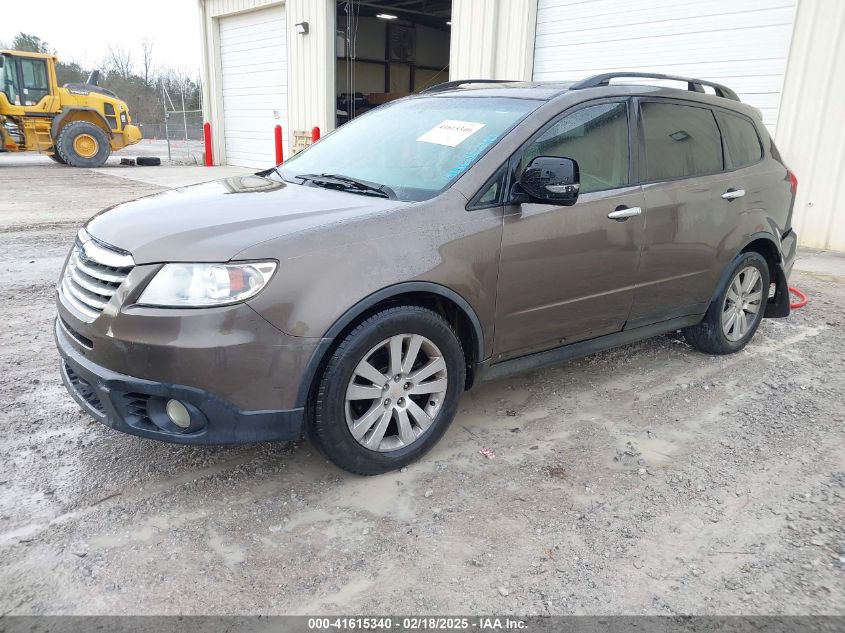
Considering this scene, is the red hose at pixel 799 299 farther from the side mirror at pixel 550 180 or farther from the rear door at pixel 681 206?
the side mirror at pixel 550 180

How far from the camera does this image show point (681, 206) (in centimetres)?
391

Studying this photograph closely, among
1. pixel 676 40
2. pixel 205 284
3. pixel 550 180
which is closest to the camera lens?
pixel 205 284

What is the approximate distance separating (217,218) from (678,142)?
2753 mm

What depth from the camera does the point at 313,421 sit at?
9.04 ft

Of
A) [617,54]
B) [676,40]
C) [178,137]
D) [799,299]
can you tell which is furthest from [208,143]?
[799,299]

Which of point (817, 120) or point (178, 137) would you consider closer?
point (817, 120)

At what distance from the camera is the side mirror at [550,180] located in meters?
3.02

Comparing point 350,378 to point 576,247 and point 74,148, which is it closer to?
point 576,247

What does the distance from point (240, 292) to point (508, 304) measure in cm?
132

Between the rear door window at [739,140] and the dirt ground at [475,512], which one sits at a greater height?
the rear door window at [739,140]

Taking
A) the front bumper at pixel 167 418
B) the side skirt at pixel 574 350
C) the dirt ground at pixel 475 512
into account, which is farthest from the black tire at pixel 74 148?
the side skirt at pixel 574 350

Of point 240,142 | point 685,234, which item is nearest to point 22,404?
point 685,234

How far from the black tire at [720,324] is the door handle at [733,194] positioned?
16.5 inches

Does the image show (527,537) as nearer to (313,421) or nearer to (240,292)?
(313,421)
